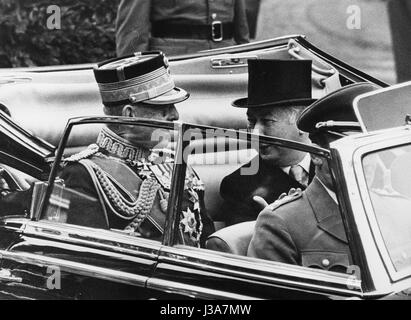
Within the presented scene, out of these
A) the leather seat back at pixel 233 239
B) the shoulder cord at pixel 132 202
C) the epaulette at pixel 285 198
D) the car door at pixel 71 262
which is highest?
the epaulette at pixel 285 198

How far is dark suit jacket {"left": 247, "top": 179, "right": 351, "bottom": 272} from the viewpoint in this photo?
277 cm

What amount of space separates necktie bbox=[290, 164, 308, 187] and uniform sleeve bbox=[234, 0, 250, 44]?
6.47ft

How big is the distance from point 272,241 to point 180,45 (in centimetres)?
211

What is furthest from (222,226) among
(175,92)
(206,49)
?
(206,49)

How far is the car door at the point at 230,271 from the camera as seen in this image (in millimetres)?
2639

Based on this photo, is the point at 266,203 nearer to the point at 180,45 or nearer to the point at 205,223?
the point at 205,223

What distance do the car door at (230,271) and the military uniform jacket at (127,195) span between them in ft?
0.21

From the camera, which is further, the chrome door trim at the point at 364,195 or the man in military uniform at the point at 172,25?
the man in military uniform at the point at 172,25

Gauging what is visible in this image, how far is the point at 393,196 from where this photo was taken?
108 inches

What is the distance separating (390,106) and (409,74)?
4.83 feet

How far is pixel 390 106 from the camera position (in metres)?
3.26

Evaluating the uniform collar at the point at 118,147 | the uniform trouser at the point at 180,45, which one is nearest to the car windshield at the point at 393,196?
the uniform collar at the point at 118,147

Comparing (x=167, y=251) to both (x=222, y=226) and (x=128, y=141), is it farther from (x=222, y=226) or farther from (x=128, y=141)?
(x=128, y=141)

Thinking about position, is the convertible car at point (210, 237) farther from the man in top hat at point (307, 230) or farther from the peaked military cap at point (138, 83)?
the peaked military cap at point (138, 83)
